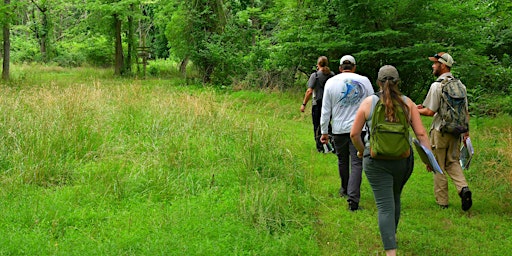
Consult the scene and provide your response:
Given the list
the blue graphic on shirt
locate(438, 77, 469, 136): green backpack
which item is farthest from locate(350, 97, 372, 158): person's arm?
locate(438, 77, 469, 136): green backpack

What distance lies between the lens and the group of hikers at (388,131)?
14.2 ft

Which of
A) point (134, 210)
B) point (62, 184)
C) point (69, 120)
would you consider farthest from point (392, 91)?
point (69, 120)

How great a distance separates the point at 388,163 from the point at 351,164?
1806 millimetres

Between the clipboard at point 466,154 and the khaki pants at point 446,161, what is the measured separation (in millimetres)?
50

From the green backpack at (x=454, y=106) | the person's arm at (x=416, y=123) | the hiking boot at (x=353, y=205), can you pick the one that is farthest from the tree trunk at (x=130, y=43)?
the person's arm at (x=416, y=123)

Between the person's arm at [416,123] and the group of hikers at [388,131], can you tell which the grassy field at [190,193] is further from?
the person's arm at [416,123]

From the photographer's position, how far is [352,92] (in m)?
6.18

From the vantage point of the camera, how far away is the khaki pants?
251 inches

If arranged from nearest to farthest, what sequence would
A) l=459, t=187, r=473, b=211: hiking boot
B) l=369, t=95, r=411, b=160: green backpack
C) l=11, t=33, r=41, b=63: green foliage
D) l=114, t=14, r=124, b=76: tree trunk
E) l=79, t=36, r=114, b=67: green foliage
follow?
l=369, t=95, r=411, b=160: green backpack
l=459, t=187, r=473, b=211: hiking boot
l=114, t=14, r=124, b=76: tree trunk
l=79, t=36, r=114, b=67: green foliage
l=11, t=33, r=41, b=63: green foliage

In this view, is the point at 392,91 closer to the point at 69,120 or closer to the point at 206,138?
the point at 206,138

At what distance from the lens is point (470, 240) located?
5305mm

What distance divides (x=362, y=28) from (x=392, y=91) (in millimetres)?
11341

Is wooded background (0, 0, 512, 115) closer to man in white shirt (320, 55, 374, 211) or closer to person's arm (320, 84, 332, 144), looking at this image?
man in white shirt (320, 55, 374, 211)

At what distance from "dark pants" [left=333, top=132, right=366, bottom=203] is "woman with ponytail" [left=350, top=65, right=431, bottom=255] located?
1.56m
